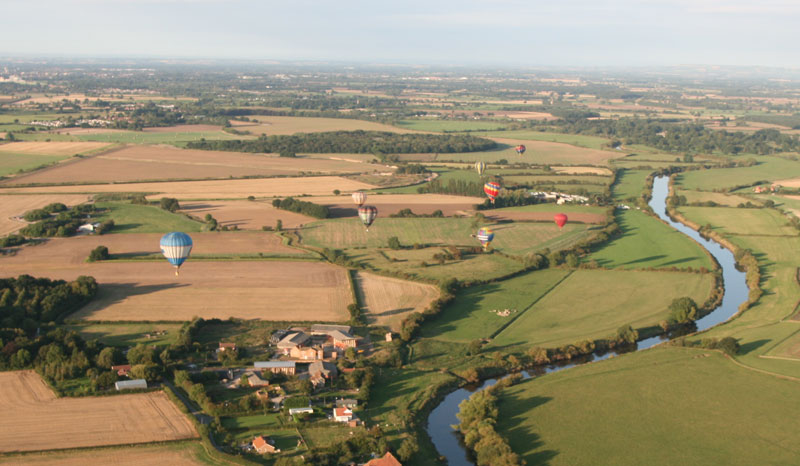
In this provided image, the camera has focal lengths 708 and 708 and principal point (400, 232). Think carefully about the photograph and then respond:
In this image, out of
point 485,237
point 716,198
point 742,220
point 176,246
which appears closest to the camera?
point 176,246

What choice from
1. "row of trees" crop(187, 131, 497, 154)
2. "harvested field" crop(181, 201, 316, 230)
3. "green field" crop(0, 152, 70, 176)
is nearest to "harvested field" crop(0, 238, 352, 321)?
"harvested field" crop(181, 201, 316, 230)

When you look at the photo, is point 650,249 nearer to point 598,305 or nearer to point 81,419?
point 598,305

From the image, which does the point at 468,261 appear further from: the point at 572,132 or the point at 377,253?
the point at 572,132

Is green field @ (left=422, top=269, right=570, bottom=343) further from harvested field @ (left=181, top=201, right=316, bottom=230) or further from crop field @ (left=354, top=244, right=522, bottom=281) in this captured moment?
harvested field @ (left=181, top=201, right=316, bottom=230)

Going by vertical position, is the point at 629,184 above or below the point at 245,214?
above

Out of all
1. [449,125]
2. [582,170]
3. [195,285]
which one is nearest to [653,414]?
[195,285]

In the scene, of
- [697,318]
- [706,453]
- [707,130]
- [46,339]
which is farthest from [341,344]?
[707,130]

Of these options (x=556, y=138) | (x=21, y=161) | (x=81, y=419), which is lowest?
(x=81, y=419)
